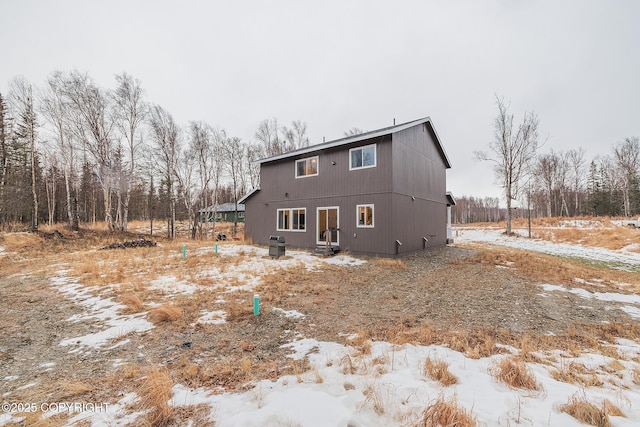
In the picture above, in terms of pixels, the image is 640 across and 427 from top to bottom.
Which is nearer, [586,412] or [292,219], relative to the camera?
[586,412]

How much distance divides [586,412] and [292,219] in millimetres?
13316

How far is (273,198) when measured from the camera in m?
15.6

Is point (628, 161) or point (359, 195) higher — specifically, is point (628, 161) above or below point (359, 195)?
above

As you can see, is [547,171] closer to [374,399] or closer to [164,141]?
[374,399]

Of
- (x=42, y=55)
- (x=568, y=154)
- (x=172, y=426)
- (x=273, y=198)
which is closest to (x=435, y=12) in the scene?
(x=273, y=198)

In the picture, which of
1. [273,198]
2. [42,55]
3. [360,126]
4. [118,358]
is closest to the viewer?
[118,358]

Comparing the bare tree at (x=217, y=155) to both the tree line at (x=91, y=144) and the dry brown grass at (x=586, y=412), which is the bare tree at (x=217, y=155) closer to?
the tree line at (x=91, y=144)

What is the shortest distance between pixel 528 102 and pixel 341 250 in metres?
25.5

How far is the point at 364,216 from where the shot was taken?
39.4 ft

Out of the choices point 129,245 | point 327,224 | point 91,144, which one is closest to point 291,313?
point 327,224

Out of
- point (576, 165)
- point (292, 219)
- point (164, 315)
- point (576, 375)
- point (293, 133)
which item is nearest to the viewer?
point (576, 375)

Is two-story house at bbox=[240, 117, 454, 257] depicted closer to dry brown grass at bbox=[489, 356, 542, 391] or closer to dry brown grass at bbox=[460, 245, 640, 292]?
dry brown grass at bbox=[460, 245, 640, 292]

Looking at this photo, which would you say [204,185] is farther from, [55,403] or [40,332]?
[55,403]

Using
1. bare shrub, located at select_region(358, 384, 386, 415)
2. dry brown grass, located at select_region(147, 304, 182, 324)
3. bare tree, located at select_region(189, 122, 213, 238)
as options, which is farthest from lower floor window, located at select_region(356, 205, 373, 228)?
bare tree, located at select_region(189, 122, 213, 238)
